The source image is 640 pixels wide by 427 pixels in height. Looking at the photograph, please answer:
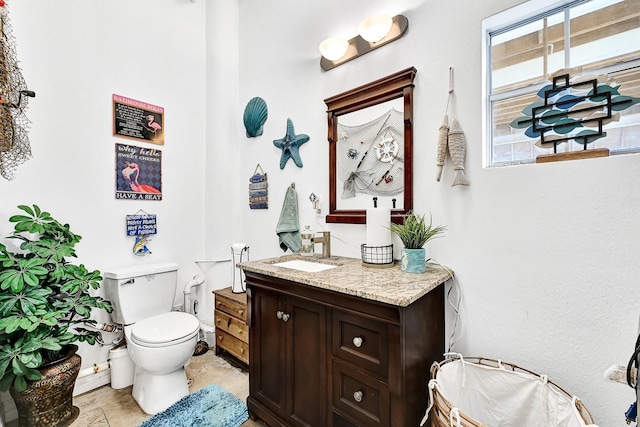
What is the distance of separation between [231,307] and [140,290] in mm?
660

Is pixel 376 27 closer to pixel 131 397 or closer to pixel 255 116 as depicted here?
pixel 255 116

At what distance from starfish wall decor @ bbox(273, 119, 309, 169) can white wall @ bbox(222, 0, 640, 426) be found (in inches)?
7.1

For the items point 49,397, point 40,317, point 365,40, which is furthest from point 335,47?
point 49,397

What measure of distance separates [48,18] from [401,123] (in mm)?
2402

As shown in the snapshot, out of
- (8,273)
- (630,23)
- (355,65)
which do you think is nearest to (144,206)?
(8,273)

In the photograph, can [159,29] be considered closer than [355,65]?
No

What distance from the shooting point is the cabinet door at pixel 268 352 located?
1477 mm

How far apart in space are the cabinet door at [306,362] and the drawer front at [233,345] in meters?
0.81

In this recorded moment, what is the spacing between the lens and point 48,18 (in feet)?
6.02

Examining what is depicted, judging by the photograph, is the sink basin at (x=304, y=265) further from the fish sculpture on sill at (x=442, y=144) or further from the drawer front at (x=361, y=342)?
the fish sculpture on sill at (x=442, y=144)

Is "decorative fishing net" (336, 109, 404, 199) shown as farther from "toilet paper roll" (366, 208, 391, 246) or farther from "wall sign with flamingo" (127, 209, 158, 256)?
"wall sign with flamingo" (127, 209, 158, 256)

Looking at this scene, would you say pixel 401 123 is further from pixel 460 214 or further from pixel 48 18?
pixel 48 18

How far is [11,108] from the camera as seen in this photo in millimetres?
1662

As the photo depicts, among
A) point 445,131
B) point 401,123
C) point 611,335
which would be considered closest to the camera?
point 611,335
